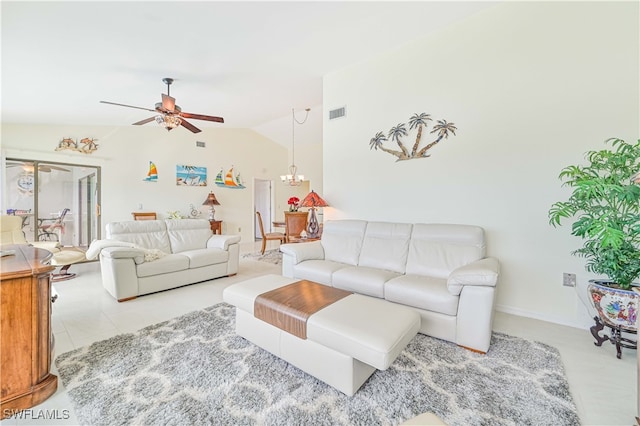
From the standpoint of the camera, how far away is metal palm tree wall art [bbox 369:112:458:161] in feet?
10.5

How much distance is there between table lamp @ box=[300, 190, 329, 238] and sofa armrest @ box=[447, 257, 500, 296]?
7.68ft

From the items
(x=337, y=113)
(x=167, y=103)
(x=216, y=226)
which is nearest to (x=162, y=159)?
(x=216, y=226)

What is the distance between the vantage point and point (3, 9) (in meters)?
2.11

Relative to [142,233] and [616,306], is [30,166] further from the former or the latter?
[616,306]

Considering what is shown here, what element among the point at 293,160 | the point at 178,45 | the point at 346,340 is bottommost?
the point at 346,340

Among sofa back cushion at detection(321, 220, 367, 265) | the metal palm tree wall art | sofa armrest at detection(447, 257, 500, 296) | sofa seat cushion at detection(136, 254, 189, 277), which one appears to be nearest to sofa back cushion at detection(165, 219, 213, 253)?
sofa seat cushion at detection(136, 254, 189, 277)

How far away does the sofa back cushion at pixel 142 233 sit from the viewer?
12.3 feet

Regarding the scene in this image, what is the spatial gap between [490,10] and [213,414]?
4324mm

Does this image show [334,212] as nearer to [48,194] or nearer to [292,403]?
[292,403]

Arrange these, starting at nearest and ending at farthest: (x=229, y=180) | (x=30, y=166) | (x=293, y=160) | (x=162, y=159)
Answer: (x=30, y=166) → (x=162, y=159) → (x=229, y=180) → (x=293, y=160)

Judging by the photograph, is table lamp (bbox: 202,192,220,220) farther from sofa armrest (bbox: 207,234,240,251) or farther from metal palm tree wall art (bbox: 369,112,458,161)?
metal palm tree wall art (bbox: 369,112,458,161)

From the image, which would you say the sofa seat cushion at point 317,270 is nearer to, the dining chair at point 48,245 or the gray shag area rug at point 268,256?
the gray shag area rug at point 268,256

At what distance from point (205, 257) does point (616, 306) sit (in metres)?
4.28

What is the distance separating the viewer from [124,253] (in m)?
3.10
